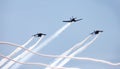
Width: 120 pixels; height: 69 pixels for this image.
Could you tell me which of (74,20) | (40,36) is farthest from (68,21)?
(40,36)

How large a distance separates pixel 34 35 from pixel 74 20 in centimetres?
1680

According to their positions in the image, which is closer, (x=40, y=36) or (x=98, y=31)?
(x=40, y=36)

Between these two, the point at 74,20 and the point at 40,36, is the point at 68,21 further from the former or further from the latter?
the point at 40,36

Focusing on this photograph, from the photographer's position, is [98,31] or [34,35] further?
[98,31]

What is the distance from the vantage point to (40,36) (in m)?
104

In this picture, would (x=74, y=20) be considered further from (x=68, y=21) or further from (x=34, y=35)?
(x=34, y=35)

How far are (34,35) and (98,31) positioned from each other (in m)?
27.6

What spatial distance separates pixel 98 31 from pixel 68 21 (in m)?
17.9

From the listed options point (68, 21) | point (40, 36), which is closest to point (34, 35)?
point (40, 36)

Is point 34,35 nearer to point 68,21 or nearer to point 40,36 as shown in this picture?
point 40,36

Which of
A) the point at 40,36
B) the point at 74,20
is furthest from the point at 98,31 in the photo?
the point at 40,36

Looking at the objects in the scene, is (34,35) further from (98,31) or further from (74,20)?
(98,31)

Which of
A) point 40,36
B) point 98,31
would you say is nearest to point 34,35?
point 40,36

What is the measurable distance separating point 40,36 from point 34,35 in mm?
2394
